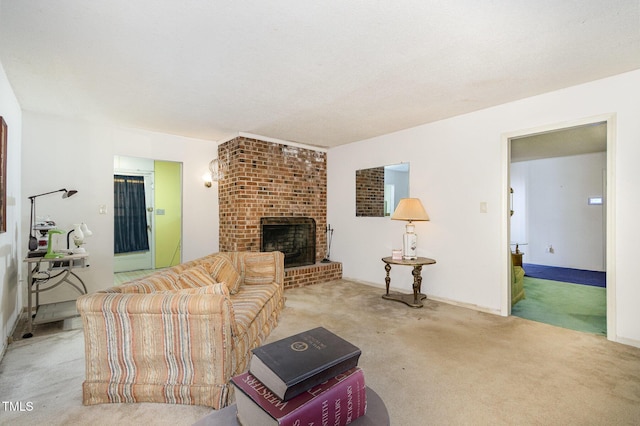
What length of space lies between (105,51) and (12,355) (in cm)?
245

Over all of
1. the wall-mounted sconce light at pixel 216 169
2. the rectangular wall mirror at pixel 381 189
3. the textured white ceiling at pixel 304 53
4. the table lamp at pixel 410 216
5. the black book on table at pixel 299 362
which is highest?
the textured white ceiling at pixel 304 53

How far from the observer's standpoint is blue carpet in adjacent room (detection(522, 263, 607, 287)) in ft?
16.2

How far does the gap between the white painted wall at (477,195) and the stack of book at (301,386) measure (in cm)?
302

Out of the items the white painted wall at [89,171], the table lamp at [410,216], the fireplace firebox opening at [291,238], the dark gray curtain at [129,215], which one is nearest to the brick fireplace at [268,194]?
the fireplace firebox opening at [291,238]

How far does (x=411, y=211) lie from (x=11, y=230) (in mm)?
4179

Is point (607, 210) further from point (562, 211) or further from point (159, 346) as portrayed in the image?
point (562, 211)

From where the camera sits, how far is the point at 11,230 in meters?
2.87

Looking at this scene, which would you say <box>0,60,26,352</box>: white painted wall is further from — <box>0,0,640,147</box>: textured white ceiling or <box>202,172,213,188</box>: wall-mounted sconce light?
<box>202,172,213,188</box>: wall-mounted sconce light

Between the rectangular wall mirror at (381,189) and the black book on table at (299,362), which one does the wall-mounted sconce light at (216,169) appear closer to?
the rectangular wall mirror at (381,189)

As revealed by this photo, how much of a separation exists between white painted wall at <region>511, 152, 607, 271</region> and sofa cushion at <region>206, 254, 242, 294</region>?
6.68 meters

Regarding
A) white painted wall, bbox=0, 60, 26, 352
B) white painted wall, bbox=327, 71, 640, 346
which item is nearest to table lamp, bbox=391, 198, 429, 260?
white painted wall, bbox=327, 71, 640, 346

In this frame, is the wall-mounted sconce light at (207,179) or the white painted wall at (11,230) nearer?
the white painted wall at (11,230)

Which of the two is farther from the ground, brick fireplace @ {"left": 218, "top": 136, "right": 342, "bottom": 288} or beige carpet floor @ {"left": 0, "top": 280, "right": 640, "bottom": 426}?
brick fireplace @ {"left": 218, "top": 136, "right": 342, "bottom": 288}

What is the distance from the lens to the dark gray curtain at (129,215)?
5605 millimetres
